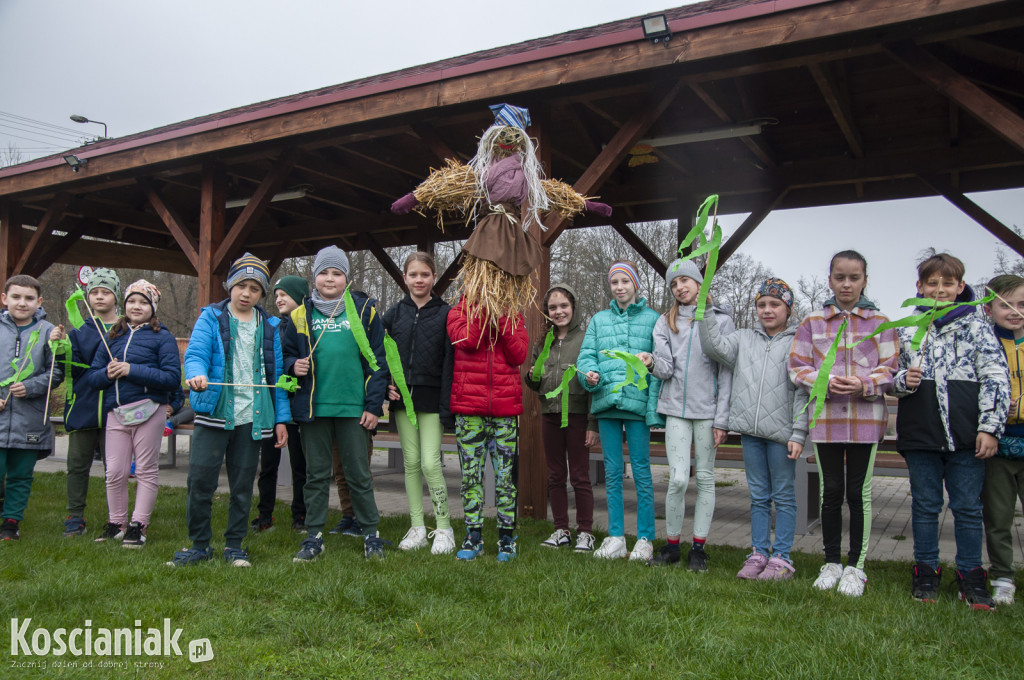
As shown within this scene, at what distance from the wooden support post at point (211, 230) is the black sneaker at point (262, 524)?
316 cm

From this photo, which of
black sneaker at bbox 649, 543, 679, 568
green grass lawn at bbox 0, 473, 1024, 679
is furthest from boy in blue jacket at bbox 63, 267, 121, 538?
black sneaker at bbox 649, 543, 679, 568

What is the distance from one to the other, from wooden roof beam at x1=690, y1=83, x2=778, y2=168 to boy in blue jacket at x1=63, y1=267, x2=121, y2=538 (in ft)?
14.1

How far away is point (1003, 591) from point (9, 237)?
10.9 meters

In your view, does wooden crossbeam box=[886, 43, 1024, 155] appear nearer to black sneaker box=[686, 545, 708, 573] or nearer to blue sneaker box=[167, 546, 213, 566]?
black sneaker box=[686, 545, 708, 573]

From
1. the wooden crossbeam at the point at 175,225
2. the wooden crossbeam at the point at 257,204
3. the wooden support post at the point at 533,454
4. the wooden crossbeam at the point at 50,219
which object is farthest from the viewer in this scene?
the wooden crossbeam at the point at 50,219

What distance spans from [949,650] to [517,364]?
2365 millimetres

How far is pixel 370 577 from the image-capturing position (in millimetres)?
3385

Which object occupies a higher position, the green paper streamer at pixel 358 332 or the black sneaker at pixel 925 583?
the green paper streamer at pixel 358 332

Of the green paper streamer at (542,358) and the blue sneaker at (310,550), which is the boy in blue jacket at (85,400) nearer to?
the blue sneaker at (310,550)

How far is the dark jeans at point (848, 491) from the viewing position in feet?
11.4

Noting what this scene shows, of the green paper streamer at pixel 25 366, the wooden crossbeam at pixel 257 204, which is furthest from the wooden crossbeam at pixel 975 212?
the green paper streamer at pixel 25 366

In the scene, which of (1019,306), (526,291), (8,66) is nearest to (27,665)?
(526,291)

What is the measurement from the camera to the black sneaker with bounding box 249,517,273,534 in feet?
15.9

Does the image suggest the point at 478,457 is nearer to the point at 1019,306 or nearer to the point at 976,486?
the point at 976,486
